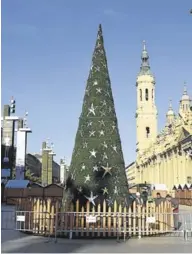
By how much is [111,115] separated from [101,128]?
0.71 metres

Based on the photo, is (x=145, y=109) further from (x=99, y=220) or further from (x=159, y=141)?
(x=99, y=220)

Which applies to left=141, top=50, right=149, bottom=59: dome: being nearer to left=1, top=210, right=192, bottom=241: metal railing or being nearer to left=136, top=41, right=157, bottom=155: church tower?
left=136, top=41, right=157, bottom=155: church tower

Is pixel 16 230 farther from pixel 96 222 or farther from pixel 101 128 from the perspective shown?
pixel 101 128

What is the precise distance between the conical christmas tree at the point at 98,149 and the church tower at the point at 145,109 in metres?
93.1

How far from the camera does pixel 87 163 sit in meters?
14.7

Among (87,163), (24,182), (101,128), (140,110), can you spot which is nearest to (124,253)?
(87,163)

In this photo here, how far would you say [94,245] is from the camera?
11875 mm

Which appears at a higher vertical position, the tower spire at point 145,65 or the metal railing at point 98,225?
the tower spire at point 145,65

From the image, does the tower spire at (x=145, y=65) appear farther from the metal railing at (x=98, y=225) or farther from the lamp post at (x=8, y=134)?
the metal railing at (x=98, y=225)

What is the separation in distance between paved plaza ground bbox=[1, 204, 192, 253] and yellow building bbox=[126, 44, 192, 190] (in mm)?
50889

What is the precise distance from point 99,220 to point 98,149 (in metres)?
2.66

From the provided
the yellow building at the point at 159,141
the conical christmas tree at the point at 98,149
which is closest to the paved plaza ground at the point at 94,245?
the conical christmas tree at the point at 98,149

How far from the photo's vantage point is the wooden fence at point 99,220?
13656 millimetres

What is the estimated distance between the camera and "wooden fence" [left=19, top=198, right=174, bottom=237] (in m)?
13.7
